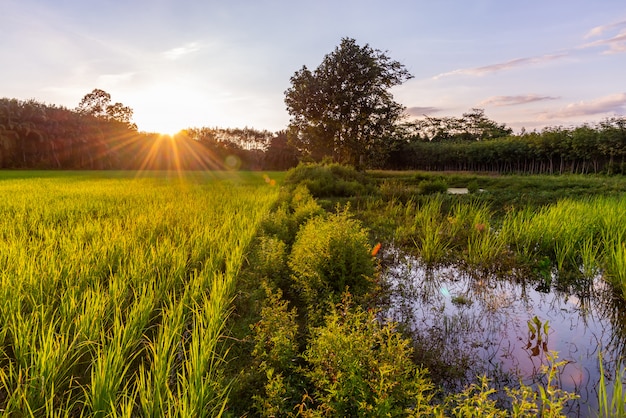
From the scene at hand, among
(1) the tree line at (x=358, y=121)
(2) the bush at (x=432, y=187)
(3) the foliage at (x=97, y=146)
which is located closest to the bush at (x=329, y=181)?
(2) the bush at (x=432, y=187)

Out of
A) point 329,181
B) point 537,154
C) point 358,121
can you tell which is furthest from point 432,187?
point 537,154

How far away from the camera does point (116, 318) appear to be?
2734 mm

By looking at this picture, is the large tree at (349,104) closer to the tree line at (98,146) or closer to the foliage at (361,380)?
the tree line at (98,146)

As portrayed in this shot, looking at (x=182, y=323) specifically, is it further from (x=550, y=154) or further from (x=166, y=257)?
(x=550, y=154)

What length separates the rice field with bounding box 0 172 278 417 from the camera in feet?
7.22

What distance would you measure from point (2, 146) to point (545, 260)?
169 feet

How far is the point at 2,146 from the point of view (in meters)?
38.8

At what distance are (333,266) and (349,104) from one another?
22.6m

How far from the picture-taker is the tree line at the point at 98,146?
41406mm

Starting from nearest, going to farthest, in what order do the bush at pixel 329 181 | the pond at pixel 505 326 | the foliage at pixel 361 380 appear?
the foliage at pixel 361 380 < the pond at pixel 505 326 < the bush at pixel 329 181

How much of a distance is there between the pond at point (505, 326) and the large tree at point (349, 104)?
68.8 feet

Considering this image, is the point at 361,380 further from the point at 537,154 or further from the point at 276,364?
the point at 537,154

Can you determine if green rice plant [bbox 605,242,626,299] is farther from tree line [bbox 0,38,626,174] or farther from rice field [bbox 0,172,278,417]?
tree line [bbox 0,38,626,174]

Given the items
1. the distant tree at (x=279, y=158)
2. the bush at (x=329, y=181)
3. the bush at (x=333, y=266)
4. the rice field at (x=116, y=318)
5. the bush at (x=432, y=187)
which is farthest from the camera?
the distant tree at (x=279, y=158)
